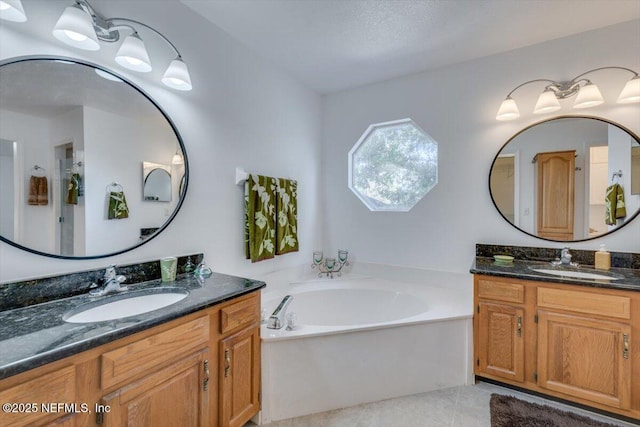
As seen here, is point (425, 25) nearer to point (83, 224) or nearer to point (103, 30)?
point (103, 30)

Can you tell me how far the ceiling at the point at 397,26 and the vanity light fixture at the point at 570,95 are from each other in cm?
37

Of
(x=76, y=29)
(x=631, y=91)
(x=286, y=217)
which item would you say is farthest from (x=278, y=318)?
(x=631, y=91)

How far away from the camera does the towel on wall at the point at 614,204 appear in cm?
211

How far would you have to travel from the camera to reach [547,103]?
2.21 metres

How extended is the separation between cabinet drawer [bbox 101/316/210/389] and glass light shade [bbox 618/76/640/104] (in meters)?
3.07

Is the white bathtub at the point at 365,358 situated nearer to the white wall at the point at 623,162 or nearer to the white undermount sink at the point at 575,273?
the white undermount sink at the point at 575,273

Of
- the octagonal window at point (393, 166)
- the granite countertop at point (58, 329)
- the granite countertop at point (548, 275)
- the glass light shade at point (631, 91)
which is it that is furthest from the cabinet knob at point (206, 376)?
the glass light shade at point (631, 91)

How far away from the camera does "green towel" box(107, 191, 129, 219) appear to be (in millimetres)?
1562

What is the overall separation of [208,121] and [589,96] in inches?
109

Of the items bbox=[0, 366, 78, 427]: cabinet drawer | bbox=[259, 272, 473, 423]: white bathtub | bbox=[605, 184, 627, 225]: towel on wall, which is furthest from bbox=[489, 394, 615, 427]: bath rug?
bbox=[0, 366, 78, 427]: cabinet drawer

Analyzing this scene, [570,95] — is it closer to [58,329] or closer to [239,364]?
[239,364]

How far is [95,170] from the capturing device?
1493 millimetres

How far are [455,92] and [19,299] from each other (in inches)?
129

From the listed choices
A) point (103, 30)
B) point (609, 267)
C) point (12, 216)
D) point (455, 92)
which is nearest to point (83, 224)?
point (12, 216)
